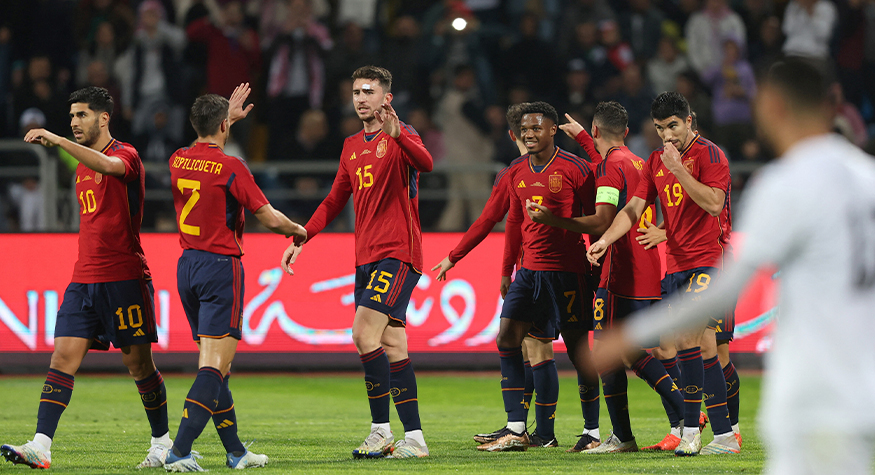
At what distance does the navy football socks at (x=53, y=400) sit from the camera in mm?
6090

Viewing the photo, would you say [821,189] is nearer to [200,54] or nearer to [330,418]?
[330,418]

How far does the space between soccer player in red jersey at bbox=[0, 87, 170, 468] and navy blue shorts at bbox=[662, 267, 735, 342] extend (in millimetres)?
3480

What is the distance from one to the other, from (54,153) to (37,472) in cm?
794

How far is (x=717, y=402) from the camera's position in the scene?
22.2 ft

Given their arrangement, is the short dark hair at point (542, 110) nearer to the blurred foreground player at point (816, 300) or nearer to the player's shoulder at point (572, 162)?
the player's shoulder at point (572, 162)

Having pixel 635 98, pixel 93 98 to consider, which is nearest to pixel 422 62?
pixel 635 98

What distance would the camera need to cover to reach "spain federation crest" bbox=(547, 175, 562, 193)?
728cm

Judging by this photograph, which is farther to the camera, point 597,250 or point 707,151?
point 707,151

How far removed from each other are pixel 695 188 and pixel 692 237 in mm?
515

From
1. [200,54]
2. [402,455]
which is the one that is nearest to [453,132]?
[200,54]

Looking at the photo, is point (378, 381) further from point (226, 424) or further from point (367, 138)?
point (367, 138)

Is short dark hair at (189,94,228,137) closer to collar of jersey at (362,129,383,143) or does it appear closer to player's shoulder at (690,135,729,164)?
collar of jersey at (362,129,383,143)

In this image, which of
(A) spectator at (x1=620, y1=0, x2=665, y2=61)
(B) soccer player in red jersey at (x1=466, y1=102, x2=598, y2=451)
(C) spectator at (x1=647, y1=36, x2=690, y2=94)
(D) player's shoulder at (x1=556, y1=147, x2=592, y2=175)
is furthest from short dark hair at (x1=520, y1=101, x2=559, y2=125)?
(A) spectator at (x1=620, y1=0, x2=665, y2=61)

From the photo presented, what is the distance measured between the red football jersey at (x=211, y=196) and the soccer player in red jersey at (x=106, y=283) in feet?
1.60
